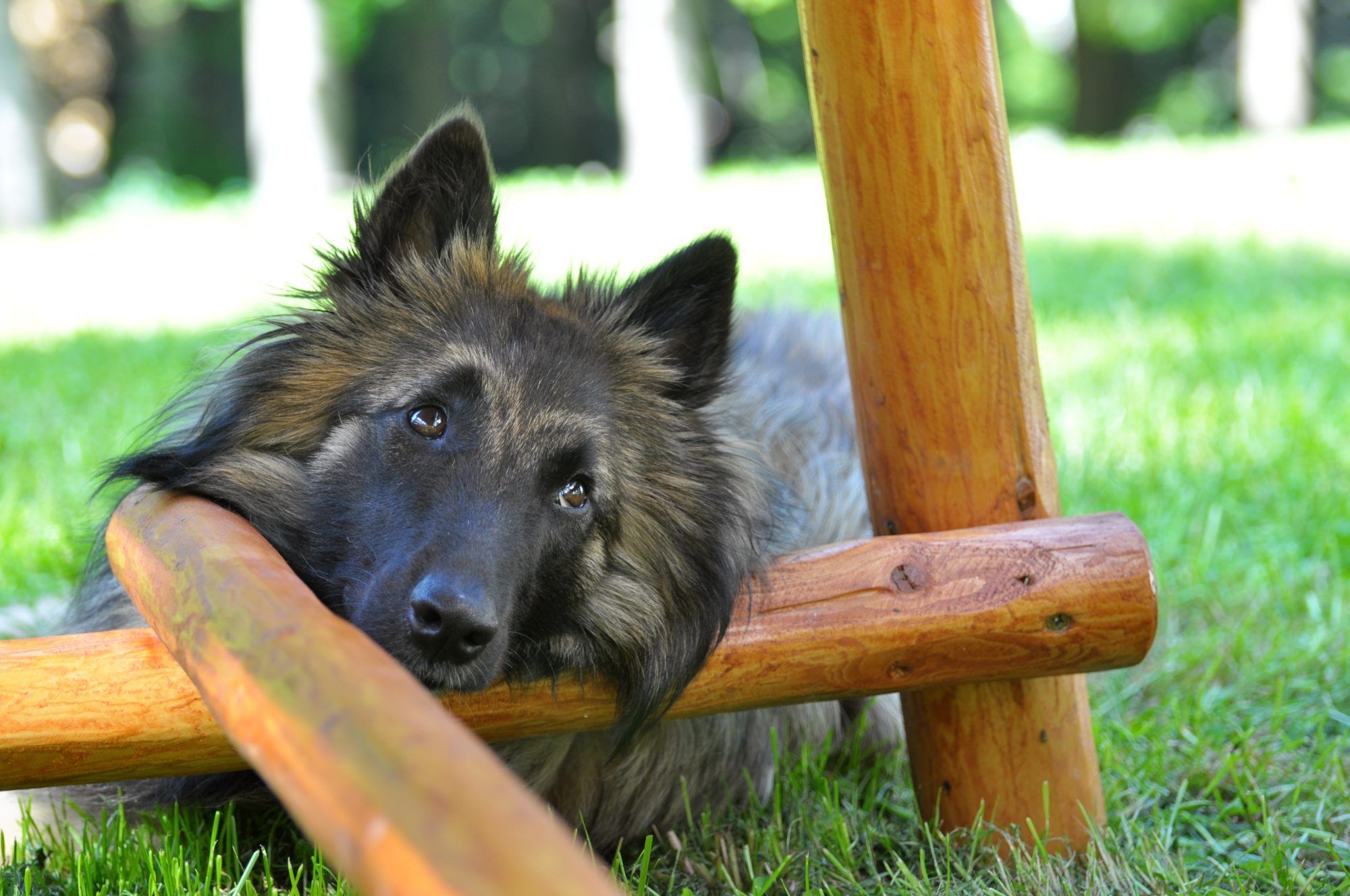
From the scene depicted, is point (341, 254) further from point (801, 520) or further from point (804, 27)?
point (801, 520)

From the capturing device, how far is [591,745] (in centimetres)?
317

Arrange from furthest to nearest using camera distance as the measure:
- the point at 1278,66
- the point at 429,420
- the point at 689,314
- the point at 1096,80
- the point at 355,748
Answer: the point at 1096,80, the point at 1278,66, the point at 689,314, the point at 429,420, the point at 355,748

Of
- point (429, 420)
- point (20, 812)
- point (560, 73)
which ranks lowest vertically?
point (20, 812)

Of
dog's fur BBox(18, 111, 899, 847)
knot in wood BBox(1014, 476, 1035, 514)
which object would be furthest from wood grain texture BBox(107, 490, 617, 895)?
knot in wood BBox(1014, 476, 1035, 514)

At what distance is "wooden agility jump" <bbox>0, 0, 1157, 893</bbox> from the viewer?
233cm

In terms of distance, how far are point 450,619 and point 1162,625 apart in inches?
110

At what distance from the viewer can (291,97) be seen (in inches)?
635

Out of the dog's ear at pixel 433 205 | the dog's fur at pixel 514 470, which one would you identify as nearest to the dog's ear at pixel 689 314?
the dog's fur at pixel 514 470

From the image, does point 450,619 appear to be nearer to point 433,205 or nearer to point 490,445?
point 490,445

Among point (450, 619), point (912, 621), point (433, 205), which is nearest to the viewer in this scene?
point (450, 619)

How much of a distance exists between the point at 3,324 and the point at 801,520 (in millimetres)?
7648

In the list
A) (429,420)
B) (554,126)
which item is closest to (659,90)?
(554,126)

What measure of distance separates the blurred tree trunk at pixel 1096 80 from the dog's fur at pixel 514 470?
29573 millimetres

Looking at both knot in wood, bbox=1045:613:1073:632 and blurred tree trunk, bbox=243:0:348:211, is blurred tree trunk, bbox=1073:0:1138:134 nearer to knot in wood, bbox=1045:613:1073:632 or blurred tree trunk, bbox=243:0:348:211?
blurred tree trunk, bbox=243:0:348:211
